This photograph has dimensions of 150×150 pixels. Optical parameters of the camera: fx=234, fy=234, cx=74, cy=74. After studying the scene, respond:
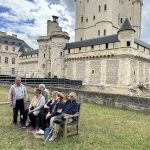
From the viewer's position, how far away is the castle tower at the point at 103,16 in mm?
45469

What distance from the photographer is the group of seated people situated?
21.1ft

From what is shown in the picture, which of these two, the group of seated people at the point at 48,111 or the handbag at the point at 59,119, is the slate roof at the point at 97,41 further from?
the handbag at the point at 59,119

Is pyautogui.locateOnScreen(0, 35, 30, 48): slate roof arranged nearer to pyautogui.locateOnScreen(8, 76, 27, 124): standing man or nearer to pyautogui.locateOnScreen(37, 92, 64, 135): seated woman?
pyautogui.locateOnScreen(8, 76, 27, 124): standing man

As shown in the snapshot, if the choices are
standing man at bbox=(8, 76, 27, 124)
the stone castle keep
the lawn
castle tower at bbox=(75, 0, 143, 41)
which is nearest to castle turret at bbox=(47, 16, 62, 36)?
the stone castle keep

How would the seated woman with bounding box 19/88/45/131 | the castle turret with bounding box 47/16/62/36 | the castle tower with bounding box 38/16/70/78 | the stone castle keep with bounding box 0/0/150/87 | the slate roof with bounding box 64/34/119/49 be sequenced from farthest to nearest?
the castle turret with bounding box 47/16/62/36 < the castle tower with bounding box 38/16/70/78 < the slate roof with bounding box 64/34/119/49 < the stone castle keep with bounding box 0/0/150/87 < the seated woman with bounding box 19/88/45/131

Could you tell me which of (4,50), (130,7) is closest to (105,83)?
(130,7)

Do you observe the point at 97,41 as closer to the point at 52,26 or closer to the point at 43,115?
the point at 52,26

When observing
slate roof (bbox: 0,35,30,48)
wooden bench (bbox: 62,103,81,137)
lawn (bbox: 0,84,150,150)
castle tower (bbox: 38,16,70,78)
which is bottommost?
lawn (bbox: 0,84,150,150)

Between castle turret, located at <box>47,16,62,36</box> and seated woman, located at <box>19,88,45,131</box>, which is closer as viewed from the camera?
seated woman, located at <box>19,88,45,131</box>

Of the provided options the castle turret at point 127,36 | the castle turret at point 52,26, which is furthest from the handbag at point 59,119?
the castle turret at point 52,26

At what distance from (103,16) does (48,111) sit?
41294 millimetres

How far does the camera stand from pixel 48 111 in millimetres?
6832

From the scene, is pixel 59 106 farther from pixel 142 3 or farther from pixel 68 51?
pixel 142 3

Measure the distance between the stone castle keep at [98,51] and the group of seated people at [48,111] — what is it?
2589 centimetres
